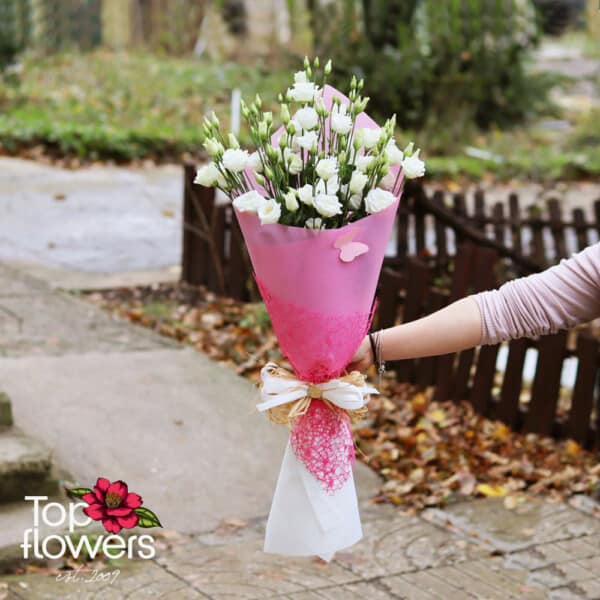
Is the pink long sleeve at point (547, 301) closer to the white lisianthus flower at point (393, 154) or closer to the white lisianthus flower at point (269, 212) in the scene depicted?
the white lisianthus flower at point (393, 154)

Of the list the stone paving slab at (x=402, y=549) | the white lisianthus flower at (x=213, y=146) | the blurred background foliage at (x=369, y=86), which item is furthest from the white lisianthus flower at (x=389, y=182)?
the blurred background foliage at (x=369, y=86)

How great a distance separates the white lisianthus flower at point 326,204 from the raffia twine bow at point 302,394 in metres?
0.57

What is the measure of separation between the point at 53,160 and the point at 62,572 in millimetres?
9254

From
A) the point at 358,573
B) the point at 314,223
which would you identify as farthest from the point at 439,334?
the point at 358,573

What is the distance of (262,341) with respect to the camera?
7.55m

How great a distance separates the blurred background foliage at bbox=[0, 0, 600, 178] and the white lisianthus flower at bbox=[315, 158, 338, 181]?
10640 mm

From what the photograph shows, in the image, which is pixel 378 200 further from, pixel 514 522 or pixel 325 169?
pixel 514 522

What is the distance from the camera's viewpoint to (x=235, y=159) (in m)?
3.03

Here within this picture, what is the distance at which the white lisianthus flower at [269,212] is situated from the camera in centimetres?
294

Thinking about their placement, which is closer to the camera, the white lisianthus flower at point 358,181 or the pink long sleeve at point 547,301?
the white lisianthus flower at point 358,181

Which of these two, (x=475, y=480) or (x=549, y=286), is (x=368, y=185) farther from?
(x=475, y=480)

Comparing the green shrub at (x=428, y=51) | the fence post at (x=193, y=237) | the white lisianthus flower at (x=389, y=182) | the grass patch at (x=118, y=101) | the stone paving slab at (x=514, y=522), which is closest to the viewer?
the white lisianthus flower at (x=389, y=182)

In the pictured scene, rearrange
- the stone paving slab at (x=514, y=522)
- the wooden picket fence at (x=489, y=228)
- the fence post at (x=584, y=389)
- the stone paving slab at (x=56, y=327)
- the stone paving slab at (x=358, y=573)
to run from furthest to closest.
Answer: the wooden picket fence at (x=489, y=228) → the stone paving slab at (x=56, y=327) → the fence post at (x=584, y=389) → the stone paving slab at (x=514, y=522) → the stone paving slab at (x=358, y=573)
